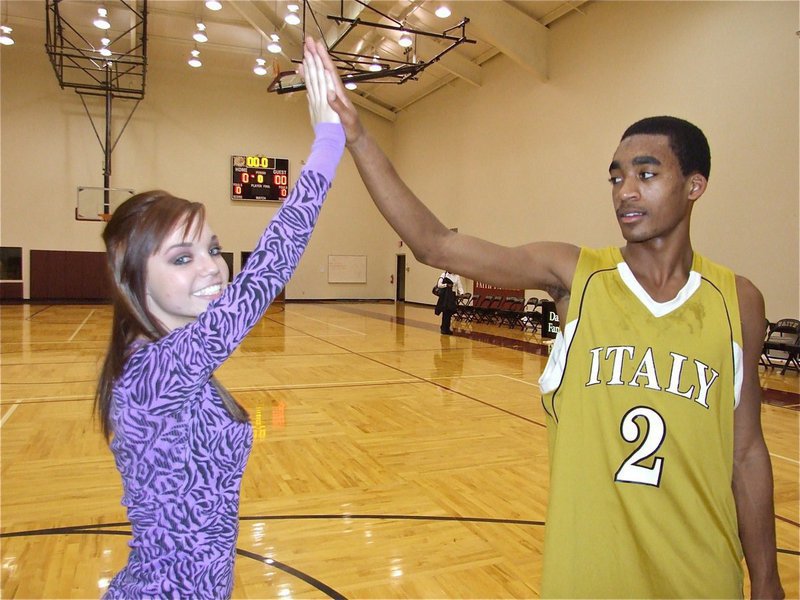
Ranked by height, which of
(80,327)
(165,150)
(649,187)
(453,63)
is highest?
(453,63)

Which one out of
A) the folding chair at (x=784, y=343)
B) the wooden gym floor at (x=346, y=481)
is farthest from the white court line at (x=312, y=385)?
the folding chair at (x=784, y=343)

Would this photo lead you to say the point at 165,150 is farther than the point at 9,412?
Yes

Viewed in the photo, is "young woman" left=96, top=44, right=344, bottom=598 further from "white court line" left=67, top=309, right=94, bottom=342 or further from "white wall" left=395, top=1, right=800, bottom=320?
"white court line" left=67, top=309, right=94, bottom=342

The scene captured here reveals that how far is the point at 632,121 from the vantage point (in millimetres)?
11836

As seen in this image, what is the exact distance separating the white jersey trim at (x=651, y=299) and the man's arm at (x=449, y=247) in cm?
12

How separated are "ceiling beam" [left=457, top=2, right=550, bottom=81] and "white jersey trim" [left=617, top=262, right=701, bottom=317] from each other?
12798 mm

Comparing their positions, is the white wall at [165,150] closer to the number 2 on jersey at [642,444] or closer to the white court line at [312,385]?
the white court line at [312,385]

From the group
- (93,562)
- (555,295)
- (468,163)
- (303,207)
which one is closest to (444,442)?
(93,562)

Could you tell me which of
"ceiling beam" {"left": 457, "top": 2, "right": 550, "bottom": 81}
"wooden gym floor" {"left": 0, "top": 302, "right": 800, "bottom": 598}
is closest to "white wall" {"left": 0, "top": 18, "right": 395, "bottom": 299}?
"ceiling beam" {"left": 457, "top": 2, "right": 550, "bottom": 81}

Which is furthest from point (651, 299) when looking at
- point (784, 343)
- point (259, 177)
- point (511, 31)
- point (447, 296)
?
point (259, 177)

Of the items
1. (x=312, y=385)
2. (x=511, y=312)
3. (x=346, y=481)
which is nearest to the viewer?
(x=346, y=481)

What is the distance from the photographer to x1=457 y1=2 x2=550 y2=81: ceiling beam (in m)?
13.1

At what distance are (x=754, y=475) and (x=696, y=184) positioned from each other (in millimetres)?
689

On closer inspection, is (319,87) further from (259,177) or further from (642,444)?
(259,177)
